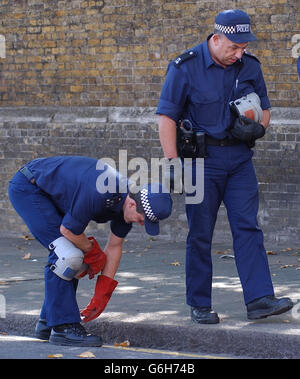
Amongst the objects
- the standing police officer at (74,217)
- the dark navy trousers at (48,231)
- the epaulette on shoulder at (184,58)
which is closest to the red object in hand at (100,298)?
the standing police officer at (74,217)

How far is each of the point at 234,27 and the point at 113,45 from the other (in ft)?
16.5

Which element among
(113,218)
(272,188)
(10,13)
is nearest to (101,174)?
(113,218)

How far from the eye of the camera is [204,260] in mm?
6723

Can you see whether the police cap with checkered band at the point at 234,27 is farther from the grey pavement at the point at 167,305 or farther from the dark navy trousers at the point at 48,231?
the grey pavement at the point at 167,305

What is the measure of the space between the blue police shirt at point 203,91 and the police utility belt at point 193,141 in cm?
5

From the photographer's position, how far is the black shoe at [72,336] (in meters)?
6.36

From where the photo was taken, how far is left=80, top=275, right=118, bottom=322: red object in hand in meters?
6.58

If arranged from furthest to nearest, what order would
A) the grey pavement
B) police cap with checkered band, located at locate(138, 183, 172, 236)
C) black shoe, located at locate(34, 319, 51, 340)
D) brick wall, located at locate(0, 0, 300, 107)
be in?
brick wall, located at locate(0, 0, 300, 107) → black shoe, located at locate(34, 319, 51, 340) → the grey pavement → police cap with checkered band, located at locate(138, 183, 172, 236)

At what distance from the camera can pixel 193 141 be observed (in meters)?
6.59

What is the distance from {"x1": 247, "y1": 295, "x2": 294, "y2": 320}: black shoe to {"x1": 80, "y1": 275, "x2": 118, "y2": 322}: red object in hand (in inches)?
36.3

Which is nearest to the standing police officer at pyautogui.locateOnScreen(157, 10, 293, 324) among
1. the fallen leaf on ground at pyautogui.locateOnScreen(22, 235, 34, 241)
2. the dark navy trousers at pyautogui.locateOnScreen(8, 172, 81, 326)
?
Answer: the dark navy trousers at pyautogui.locateOnScreen(8, 172, 81, 326)

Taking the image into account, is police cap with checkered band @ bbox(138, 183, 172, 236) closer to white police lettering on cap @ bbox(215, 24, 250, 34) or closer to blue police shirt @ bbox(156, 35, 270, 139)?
blue police shirt @ bbox(156, 35, 270, 139)
